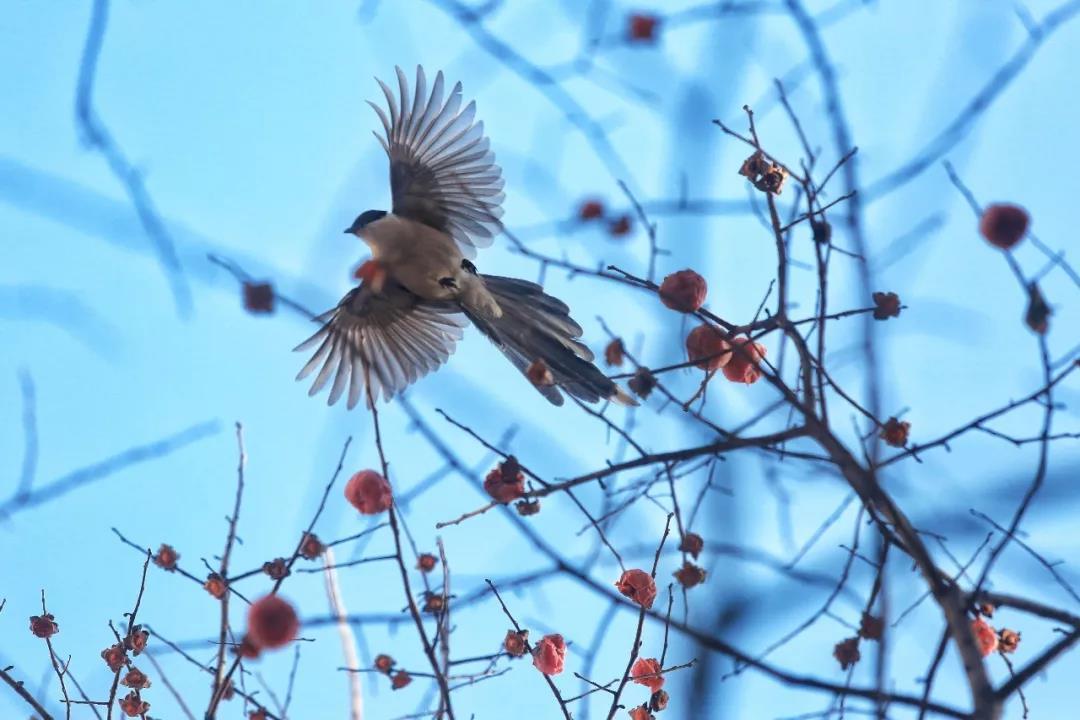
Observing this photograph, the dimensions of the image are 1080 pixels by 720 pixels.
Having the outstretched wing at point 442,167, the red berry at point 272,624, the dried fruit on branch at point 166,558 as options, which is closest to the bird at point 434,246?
the outstretched wing at point 442,167

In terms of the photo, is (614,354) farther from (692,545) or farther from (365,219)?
(365,219)

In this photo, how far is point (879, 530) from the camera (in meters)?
2.24

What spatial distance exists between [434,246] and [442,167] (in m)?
0.33

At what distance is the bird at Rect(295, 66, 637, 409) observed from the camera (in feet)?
14.6

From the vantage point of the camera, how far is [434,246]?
14.9ft

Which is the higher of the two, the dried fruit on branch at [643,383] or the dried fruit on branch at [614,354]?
the dried fruit on branch at [614,354]

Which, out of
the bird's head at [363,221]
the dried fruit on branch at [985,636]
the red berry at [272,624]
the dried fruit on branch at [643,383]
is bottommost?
the red berry at [272,624]

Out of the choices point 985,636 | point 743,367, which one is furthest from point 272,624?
point 985,636

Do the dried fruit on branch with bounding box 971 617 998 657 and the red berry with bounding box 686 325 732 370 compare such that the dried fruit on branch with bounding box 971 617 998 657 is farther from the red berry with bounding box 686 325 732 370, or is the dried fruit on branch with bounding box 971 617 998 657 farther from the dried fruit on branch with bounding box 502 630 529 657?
the dried fruit on branch with bounding box 502 630 529 657

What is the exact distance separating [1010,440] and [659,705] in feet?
3.54

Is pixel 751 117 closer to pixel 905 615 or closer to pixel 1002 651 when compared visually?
pixel 905 615

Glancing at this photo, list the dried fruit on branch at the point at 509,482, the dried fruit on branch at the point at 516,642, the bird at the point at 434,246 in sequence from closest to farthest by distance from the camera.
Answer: the dried fruit on branch at the point at 509,482 < the dried fruit on branch at the point at 516,642 < the bird at the point at 434,246

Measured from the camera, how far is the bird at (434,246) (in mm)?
4445

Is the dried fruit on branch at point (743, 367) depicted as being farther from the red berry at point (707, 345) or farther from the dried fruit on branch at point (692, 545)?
the dried fruit on branch at point (692, 545)
